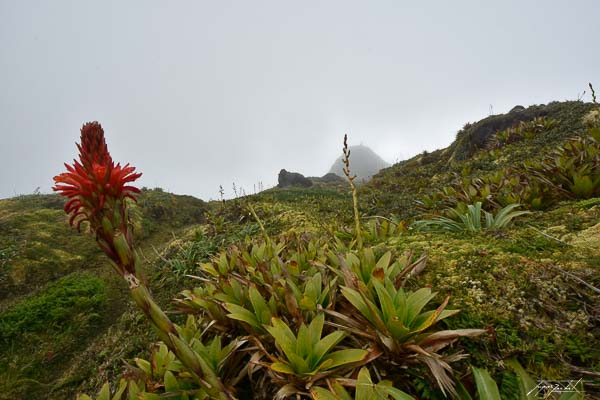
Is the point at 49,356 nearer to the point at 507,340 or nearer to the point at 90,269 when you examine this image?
the point at 90,269

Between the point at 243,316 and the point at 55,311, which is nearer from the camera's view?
the point at 243,316

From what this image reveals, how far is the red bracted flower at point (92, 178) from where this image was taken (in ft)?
4.40

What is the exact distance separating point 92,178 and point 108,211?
0.18m

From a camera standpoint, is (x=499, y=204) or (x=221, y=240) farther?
(x=221, y=240)

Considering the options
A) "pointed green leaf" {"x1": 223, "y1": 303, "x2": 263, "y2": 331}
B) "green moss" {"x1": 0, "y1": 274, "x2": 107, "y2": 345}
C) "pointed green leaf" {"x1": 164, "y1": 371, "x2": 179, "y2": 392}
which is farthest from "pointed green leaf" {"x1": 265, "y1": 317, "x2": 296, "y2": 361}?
"green moss" {"x1": 0, "y1": 274, "x2": 107, "y2": 345}

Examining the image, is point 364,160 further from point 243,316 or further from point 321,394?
point 321,394

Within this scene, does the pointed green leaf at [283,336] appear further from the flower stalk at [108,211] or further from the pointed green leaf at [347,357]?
the flower stalk at [108,211]

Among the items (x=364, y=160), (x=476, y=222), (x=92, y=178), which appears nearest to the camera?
(x=92, y=178)

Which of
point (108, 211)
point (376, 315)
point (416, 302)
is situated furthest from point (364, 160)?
point (108, 211)

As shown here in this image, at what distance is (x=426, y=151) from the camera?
1788 cm

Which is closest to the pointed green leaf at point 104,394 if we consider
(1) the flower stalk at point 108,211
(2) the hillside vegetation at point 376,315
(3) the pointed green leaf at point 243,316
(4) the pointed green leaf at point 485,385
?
(2) the hillside vegetation at point 376,315

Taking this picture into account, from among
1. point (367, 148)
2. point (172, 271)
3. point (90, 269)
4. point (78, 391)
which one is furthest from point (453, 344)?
point (367, 148)

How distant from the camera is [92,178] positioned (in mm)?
1350

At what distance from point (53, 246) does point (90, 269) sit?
186 centimetres
